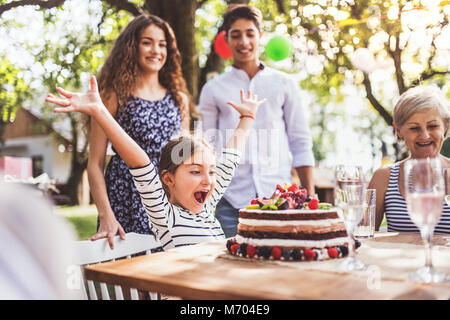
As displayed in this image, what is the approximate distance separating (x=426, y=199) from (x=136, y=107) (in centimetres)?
219

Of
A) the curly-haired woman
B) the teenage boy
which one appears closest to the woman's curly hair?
the curly-haired woman

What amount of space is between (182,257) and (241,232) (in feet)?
0.88

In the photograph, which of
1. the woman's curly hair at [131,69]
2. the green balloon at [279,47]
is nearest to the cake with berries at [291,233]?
the woman's curly hair at [131,69]

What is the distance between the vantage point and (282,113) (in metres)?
3.89

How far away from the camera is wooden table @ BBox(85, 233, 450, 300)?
1.30 m

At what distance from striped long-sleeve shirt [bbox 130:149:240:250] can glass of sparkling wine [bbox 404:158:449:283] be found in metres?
1.20

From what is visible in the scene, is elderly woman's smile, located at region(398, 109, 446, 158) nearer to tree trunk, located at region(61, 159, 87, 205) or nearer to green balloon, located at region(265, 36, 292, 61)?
green balloon, located at region(265, 36, 292, 61)

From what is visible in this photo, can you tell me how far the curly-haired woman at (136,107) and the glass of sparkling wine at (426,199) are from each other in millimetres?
1974

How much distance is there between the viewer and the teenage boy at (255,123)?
375 centimetres

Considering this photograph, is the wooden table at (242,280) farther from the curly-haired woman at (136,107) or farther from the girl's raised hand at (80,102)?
the curly-haired woman at (136,107)
